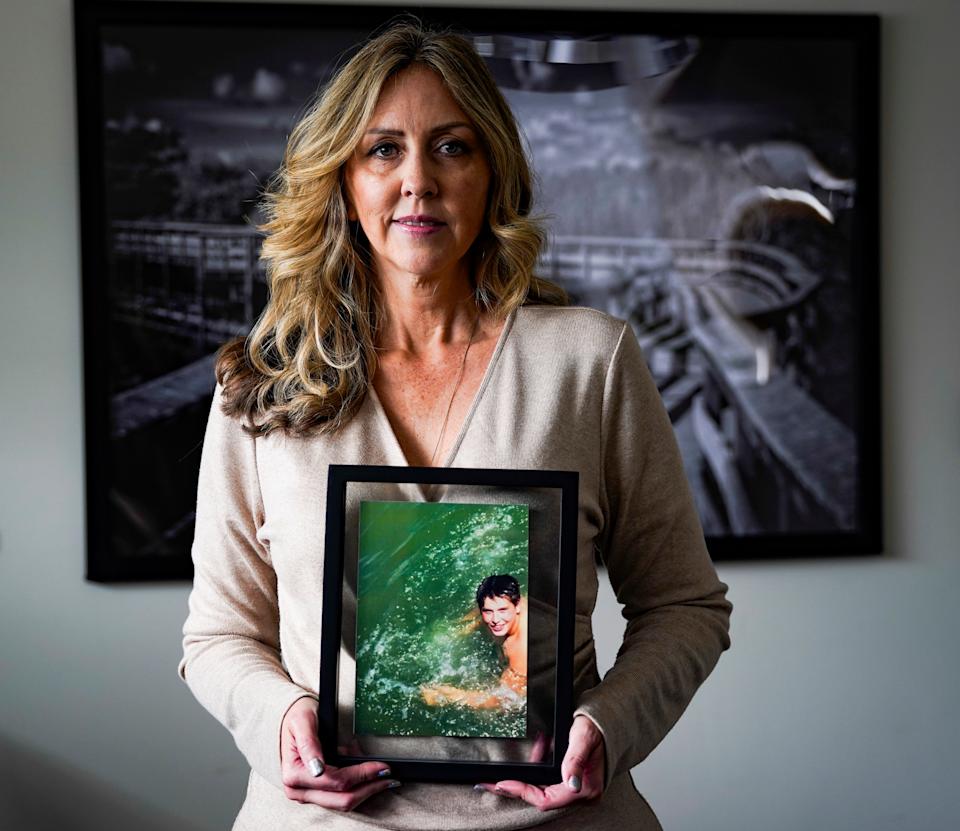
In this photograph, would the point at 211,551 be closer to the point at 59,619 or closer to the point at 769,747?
the point at 59,619

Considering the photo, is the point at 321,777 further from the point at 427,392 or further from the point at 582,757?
the point at 427,392

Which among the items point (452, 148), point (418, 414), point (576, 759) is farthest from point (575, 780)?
point (452, 148)

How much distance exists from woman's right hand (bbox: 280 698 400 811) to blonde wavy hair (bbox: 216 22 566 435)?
0.33m

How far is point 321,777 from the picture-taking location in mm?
1059

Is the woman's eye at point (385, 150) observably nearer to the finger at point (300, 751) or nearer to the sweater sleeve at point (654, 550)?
the sweater sleeve at point (654, 550)

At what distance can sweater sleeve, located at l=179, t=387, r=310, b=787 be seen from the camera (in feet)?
3.99

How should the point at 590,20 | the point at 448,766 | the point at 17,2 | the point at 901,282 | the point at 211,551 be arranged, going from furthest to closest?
the point at 901,282, the point at 590,20, the point at 17,2, the point at 211,551, the point at 448,766

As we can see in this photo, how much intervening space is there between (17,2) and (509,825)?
6.72ft

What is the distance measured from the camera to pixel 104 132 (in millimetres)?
2385

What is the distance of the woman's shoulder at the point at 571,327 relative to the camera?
124 centimetres

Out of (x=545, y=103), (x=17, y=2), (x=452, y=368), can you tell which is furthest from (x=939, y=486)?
(x=17, y=2)

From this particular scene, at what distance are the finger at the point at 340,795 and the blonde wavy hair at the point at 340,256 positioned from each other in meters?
0.37

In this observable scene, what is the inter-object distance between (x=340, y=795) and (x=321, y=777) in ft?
0.09

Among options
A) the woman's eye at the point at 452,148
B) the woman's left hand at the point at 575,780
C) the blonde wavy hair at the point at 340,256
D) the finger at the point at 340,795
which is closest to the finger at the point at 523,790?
the woman's left hand at the point at 575,780
